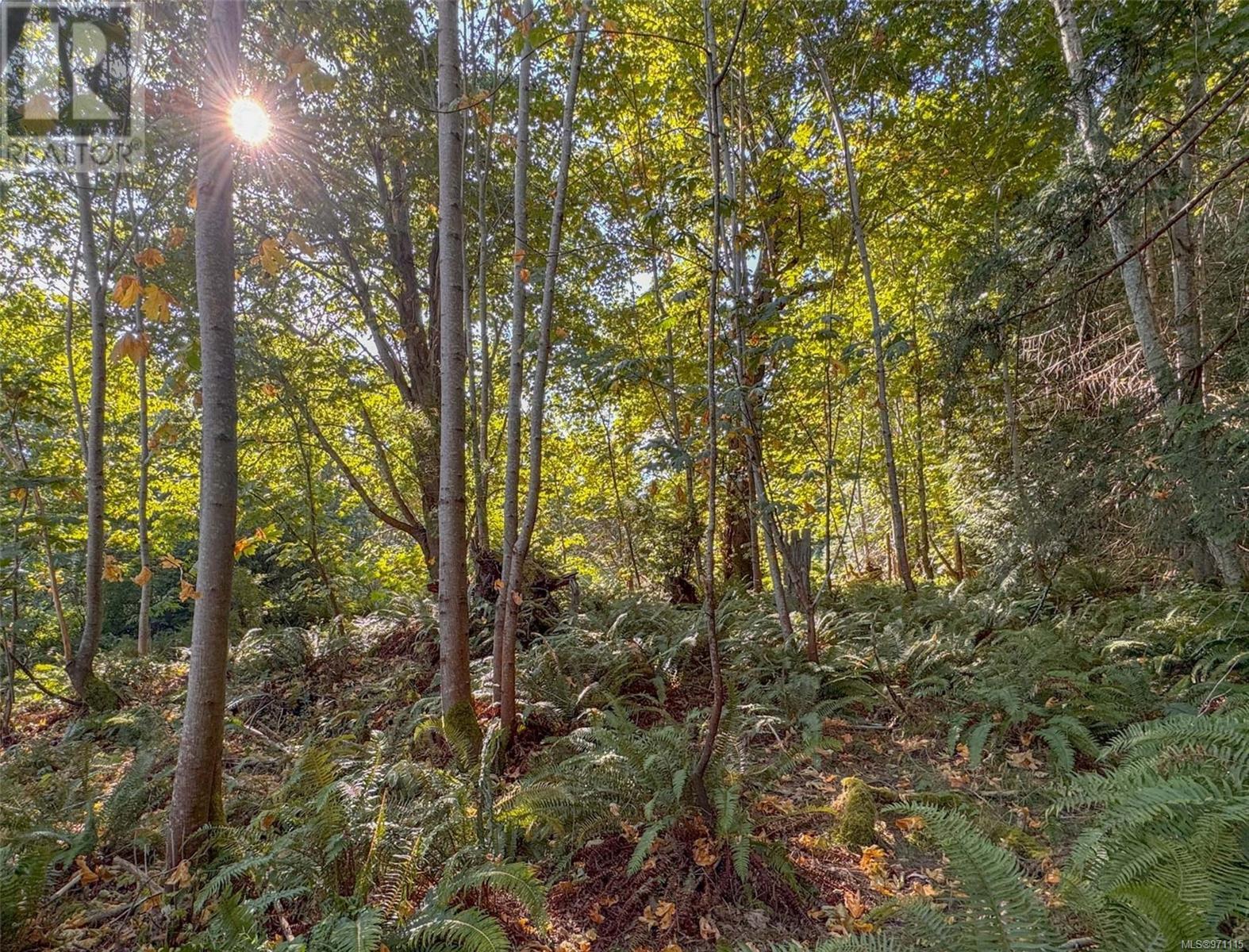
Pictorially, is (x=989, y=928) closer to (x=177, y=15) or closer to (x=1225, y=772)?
(x=1225, y=772)

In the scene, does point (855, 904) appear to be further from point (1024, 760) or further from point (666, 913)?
point (1024, 760)

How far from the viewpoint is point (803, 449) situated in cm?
675

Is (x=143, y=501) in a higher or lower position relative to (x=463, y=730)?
higher

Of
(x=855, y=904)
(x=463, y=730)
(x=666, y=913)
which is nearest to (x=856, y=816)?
(x=855, y=904)

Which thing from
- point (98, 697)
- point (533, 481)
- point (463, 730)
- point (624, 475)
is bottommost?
point (463, 730)

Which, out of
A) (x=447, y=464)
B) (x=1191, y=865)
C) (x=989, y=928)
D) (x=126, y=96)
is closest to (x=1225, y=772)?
(x=1191, y=865)

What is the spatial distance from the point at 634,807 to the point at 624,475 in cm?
602

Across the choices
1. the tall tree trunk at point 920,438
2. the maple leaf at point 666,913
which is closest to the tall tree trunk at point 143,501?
the maple leaf at point 666,913

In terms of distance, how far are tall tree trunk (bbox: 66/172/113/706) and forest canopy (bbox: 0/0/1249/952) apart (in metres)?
0.05

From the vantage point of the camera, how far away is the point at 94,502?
486cm

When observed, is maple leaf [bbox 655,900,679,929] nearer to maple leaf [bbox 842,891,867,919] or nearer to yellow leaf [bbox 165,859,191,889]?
maple leaf [bbox 842,891,867,919]

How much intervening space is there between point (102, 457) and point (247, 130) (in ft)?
14.0

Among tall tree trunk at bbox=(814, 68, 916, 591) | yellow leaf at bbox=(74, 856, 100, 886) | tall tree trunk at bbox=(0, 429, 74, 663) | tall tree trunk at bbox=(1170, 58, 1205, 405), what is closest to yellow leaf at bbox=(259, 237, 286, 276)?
yellow leaf at bbox=(74, 856, 100, 886)

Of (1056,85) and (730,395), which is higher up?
(1056,85)
